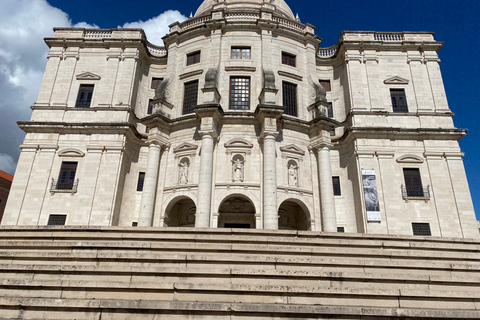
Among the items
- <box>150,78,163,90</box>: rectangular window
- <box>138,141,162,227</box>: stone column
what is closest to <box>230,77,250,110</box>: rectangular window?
<box>138,141,162,227</box>: stone column

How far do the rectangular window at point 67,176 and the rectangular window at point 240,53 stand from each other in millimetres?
15264

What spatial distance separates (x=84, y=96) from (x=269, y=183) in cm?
1759

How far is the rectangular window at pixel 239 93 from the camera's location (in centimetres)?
2480

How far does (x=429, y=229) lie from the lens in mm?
22281

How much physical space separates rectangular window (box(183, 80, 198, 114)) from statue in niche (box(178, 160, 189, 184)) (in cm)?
452

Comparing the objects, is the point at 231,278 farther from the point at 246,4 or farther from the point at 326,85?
the point at 246,4

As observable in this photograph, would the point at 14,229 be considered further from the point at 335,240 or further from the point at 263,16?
the point at 263,16

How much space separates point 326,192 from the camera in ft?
73.7

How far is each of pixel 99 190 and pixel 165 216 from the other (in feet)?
17.3

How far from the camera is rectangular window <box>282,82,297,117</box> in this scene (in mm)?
25406

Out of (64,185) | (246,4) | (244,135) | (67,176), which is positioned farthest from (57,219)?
(246,4)

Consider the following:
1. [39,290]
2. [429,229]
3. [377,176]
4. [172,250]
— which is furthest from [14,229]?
[429,229]

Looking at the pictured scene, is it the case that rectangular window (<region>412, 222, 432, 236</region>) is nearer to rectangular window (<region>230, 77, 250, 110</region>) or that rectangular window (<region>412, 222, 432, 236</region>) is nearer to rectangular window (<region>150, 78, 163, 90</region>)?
rectangular window (<region>230, 77, 250, 110</region>)

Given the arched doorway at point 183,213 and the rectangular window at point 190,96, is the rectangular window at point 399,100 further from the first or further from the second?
the arched doorway at point 183,213
